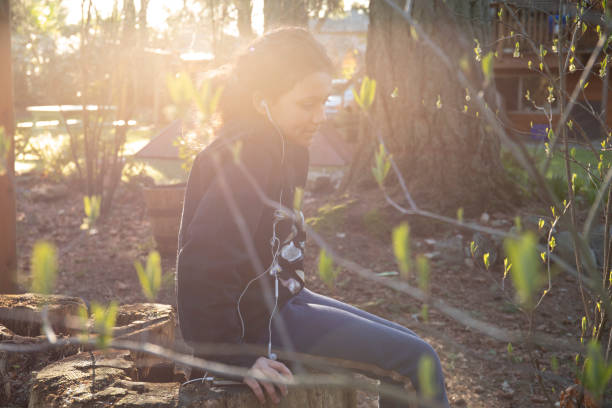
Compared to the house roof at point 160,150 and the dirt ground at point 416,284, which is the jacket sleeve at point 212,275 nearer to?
the dirt ground at point 416,284

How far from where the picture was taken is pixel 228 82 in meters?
2.42

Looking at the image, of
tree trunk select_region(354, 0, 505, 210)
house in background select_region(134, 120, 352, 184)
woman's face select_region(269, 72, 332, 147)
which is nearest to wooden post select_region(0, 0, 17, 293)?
woman's face select_region(269, 72, 332, 147)

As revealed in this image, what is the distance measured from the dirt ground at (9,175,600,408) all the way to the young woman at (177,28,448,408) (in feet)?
2.97

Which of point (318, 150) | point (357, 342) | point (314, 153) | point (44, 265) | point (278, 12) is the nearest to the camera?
point (44, 265)

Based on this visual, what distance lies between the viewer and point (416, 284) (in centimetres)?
481

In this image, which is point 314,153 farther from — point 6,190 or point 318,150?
point 6,190

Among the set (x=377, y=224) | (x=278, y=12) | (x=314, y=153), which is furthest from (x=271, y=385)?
(x=314, y=153)

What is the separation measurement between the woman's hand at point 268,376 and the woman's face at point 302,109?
2.61 ft

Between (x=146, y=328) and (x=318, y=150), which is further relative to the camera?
(x=318, y=150)

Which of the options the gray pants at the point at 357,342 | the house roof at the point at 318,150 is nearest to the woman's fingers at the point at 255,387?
the gray pants at the point at 357,342

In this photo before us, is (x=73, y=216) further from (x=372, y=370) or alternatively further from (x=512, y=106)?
(x=512, y=106)

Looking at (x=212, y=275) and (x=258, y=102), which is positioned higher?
(x=258, y=102)

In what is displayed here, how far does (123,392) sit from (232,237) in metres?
0.58

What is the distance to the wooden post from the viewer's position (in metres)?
4.12
